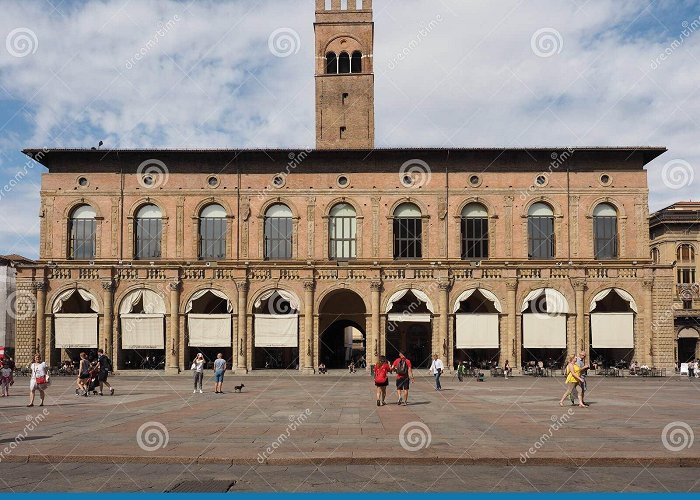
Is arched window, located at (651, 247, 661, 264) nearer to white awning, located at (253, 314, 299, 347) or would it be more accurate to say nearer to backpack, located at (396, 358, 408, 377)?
white awning, located at (253, 314, 299, 347)

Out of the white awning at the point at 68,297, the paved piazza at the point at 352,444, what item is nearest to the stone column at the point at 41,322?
the white awning at the point at 68,297

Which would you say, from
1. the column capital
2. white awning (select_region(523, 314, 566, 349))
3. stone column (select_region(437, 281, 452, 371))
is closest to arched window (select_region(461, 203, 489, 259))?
stone column (select_region(437, 281, 452, 371))

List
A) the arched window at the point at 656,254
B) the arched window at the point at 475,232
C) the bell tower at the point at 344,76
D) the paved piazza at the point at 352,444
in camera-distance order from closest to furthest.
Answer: the paved piazza at the point at 352,444 < the arched window at the point at 475,232 < the bell tower at the point at 344,76 < the arched window at the point at 656,254

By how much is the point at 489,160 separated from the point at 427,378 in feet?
54.3

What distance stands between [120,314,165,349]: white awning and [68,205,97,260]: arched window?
6.38m

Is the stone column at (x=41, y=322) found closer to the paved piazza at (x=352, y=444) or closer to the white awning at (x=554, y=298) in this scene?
the paved piazza at (x=352, y=444)

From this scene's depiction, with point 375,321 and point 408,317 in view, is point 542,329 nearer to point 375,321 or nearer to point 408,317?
point 408,317

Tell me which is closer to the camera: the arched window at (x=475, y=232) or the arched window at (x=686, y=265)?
the arched window at (x=475, y=232)

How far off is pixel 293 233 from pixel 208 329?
8586mm

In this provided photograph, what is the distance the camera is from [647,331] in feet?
152

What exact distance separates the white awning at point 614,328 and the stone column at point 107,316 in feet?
101

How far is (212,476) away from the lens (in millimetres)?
10852

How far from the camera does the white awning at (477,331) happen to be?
46.6 metres

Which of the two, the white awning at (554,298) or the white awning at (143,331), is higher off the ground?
the white awning at (554,298)
